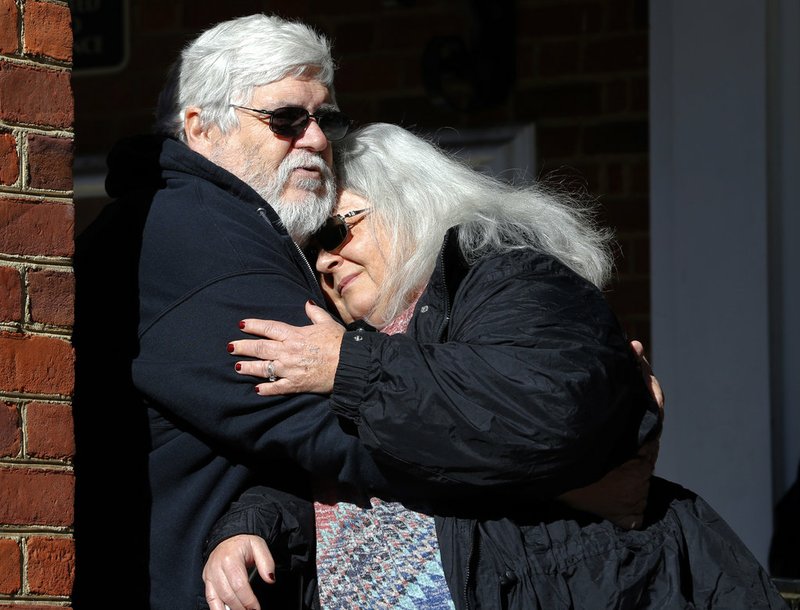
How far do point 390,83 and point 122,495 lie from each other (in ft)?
9.03

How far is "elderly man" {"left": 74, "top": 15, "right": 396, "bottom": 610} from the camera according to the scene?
2.44 metres

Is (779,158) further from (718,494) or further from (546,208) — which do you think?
(546,208)

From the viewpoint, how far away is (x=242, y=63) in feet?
9.68

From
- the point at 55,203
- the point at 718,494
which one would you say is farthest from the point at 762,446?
the point at 55,203

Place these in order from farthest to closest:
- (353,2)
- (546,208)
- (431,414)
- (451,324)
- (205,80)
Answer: (353,2) < (205,80) < (546,208) < (451,324) < (431,414)

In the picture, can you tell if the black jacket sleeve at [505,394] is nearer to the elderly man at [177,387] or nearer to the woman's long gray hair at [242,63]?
the elderly man at [177,387]

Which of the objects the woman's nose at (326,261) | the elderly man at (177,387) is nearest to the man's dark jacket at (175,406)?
the elderly man at (177,387)

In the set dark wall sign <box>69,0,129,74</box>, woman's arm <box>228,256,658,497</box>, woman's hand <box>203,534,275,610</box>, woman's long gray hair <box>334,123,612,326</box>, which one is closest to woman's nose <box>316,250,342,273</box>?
woman's long gray hair <box>334,123,612,326</box>

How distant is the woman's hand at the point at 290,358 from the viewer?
2.42 meters

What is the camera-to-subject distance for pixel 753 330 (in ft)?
14.1

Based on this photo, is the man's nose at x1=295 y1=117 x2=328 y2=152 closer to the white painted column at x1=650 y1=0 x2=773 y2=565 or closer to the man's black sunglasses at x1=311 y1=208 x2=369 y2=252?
the man's black sunglasses at x1=311 y1=208 x2=369 y2=252

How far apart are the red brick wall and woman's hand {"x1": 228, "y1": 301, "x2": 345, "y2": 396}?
37cm

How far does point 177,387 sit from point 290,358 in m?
0.21

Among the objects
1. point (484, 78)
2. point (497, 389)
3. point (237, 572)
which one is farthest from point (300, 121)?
point (484, 78)
